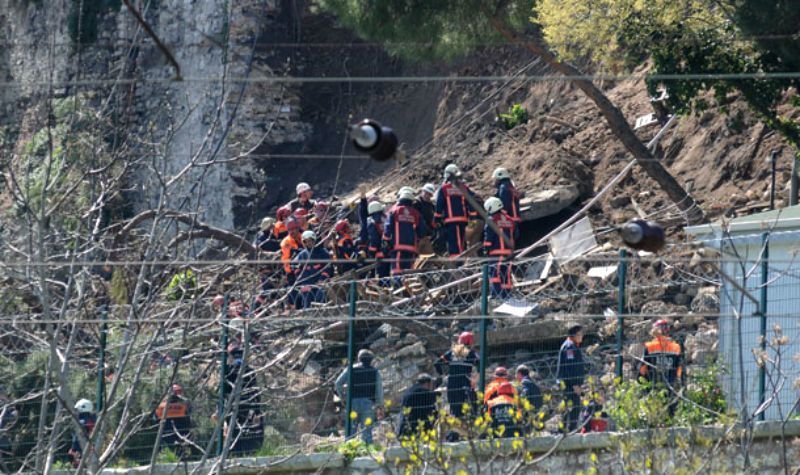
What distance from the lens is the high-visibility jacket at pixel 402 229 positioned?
18984mm

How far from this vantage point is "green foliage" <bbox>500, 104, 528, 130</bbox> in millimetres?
25047

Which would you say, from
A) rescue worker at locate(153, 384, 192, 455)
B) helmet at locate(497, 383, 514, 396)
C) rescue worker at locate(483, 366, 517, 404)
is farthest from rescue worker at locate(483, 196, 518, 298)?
rescue worker at locate(153, 384, 192, 455)

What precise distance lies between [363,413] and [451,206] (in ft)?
20.7

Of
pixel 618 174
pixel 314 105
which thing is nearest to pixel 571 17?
pixel 618 174

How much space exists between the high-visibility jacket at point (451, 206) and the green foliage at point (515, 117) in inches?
227

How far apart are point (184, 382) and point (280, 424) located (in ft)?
3.76

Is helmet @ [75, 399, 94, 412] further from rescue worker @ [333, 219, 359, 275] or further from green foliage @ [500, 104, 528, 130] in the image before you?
green foliage @ [500, 104, 528, 130]

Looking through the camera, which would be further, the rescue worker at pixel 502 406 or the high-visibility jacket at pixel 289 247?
the high-visibility jacket at pixel 289 247

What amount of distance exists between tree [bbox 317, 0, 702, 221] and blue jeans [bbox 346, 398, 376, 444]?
7.66 meters

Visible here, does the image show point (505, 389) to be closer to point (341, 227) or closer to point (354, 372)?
point (354, 372)

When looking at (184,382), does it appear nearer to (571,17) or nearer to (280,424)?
(280,424)

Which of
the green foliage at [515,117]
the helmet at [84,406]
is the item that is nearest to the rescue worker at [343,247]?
the green foliage at [515,117]

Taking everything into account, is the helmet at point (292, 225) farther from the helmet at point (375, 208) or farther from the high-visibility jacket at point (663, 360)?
the high-visibility jacket at point (663, 360)

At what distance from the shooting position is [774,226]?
1335 centimetres
